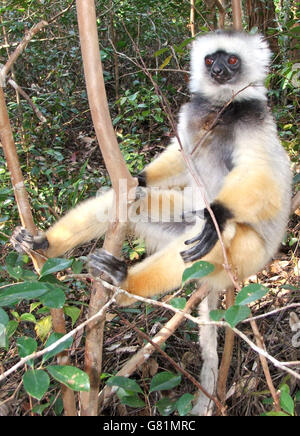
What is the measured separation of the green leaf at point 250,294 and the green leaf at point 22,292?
0.72 meters

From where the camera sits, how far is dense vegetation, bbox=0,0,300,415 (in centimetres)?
287

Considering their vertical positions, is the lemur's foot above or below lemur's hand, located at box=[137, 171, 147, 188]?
below

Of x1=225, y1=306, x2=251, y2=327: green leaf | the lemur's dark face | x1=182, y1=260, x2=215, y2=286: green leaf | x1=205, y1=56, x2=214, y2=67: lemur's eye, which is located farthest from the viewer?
x1=205, y1=56, x2=214, y2=67: lemur's eye

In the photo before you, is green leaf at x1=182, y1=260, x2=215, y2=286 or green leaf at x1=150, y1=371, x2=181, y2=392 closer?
green leaf at x1=182, y1=260, x2=215, y2=286

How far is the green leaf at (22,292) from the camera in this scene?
1.55 metres

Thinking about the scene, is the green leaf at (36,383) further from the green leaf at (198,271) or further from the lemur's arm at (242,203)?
the lemur's arm at (242,203)

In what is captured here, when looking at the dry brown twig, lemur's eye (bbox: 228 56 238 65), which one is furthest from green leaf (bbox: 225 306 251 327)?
lemur's eye (bbox: 228 56 238 65)

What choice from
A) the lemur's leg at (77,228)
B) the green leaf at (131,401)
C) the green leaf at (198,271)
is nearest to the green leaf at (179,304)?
the green leaf at (198,271)

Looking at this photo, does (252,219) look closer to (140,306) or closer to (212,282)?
(212,282)

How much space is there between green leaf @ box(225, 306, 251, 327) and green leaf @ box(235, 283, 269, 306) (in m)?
0.04

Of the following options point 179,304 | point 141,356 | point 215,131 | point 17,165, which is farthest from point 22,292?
point 215,131

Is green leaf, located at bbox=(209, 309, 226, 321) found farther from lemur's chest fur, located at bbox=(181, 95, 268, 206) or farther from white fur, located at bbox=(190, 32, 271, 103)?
white fur, located at bbox=(190, 32, 271, 103)

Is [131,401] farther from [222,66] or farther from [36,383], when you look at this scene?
[222,66]
